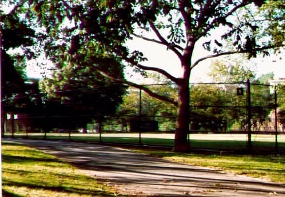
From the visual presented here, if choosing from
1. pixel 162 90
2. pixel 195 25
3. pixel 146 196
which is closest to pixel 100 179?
pixel 146 196

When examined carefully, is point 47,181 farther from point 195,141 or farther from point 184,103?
point 195,141

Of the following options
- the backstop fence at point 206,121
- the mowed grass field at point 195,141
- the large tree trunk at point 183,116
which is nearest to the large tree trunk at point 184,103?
the large tree trunk at point 183,116

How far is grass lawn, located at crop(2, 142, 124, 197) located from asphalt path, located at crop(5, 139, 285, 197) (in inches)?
15.1

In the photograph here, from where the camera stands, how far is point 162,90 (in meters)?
49.2

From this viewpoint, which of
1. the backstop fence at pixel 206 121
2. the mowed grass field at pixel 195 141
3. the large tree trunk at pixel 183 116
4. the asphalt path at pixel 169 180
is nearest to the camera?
the asphalt path at pixel 169 180

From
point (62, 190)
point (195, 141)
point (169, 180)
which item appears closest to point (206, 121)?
point (195, 141)

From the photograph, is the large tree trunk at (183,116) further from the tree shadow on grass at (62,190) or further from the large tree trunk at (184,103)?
the tree shadow on grass at (62,190)

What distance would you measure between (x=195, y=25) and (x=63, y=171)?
4.43 meters

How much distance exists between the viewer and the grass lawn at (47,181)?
656 centimetres

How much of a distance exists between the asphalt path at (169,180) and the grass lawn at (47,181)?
384 millimetres

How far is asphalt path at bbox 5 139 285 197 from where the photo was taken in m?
7.07

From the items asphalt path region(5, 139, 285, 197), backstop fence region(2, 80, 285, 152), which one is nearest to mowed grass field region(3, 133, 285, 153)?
backstop fence region(2, 80, 285, 152)

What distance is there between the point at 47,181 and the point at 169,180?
2.47 m

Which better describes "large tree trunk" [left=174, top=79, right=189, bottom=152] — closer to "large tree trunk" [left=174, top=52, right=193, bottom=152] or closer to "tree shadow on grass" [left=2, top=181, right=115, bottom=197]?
"large tree trunk" [left=174, top=52, right=193, bottom=152]
